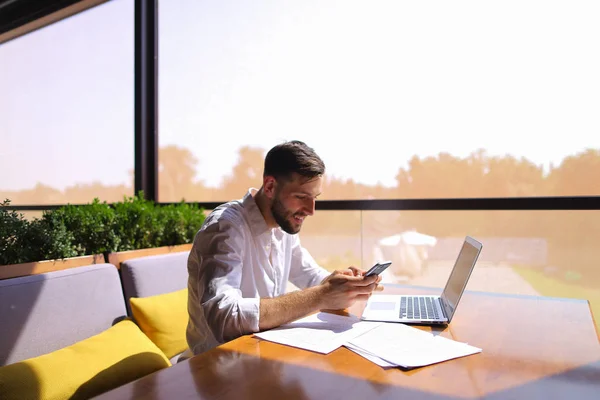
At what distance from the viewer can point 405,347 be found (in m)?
1.15

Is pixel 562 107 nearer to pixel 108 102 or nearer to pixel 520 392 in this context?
pixel 520 392

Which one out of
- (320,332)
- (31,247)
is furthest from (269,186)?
(31,247)

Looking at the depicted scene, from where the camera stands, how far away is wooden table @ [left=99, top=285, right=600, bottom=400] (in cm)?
88

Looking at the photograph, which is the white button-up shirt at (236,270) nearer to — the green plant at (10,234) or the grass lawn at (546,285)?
the green plant at (10,234)

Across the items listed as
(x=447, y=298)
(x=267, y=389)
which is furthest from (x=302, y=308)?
(x=447, y=298)

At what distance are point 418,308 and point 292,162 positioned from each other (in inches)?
28.1

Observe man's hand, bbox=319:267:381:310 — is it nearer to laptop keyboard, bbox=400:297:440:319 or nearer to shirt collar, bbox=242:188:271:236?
laptop keyboard, bbox=400:297:440:319

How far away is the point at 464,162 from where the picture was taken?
4.14 m

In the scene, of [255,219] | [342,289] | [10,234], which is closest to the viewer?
[342,289]

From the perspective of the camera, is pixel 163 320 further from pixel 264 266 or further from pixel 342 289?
pixel 342 289

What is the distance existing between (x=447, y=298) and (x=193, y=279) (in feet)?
3.11

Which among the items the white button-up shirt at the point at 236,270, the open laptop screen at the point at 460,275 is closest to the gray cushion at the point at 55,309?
the white button-up shirt at the point at 236,270

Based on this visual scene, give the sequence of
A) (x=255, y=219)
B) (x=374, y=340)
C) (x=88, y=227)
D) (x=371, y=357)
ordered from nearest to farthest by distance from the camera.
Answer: (x=371, y=357) < (x=374, y=340) < (x=255, y=219) < (x=88, y=227)

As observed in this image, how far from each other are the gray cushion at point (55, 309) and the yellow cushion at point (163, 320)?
12cm
